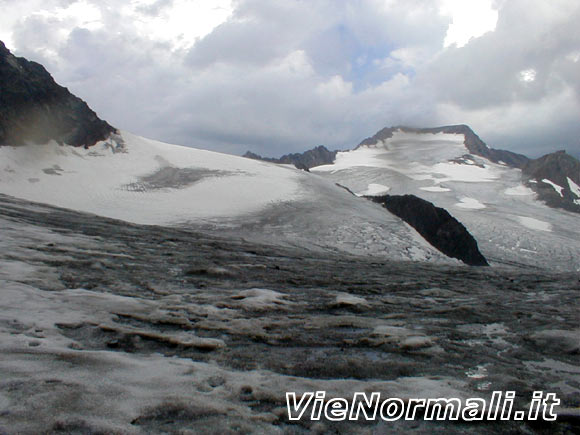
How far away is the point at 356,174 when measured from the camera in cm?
4816

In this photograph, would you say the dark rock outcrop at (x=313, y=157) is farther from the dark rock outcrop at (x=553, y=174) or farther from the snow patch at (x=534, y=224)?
the snow patch at (x=534, y=224)

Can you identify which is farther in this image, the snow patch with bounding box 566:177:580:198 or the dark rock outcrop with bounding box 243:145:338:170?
the dark rock outcrop with bounding box 243:145:338:170

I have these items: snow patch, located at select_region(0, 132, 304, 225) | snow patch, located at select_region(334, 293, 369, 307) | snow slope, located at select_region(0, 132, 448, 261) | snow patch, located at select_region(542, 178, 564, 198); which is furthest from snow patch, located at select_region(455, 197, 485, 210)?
snow patch, located at select_region(334, 293, 369, 307)

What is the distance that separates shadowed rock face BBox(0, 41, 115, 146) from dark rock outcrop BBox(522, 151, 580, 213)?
38016mm

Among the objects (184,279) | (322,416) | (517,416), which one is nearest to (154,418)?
(322,416)

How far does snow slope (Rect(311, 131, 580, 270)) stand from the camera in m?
25.8

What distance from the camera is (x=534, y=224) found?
31.9 metres

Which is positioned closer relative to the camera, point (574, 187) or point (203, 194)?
point (203, 194)

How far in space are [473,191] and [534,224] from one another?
11265mm

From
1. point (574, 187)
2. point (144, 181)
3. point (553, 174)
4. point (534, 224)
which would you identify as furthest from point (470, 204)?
point (144, 181)

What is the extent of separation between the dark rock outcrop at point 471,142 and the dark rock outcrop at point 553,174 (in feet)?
60.9

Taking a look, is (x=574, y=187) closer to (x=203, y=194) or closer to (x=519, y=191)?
(x=519, y=191)

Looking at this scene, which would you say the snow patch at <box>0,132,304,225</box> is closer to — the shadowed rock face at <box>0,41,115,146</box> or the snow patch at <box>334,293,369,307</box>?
the shadowed rock face at <box>0,41,115,146</box>

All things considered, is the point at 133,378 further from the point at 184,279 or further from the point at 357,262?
the point at 357,262
